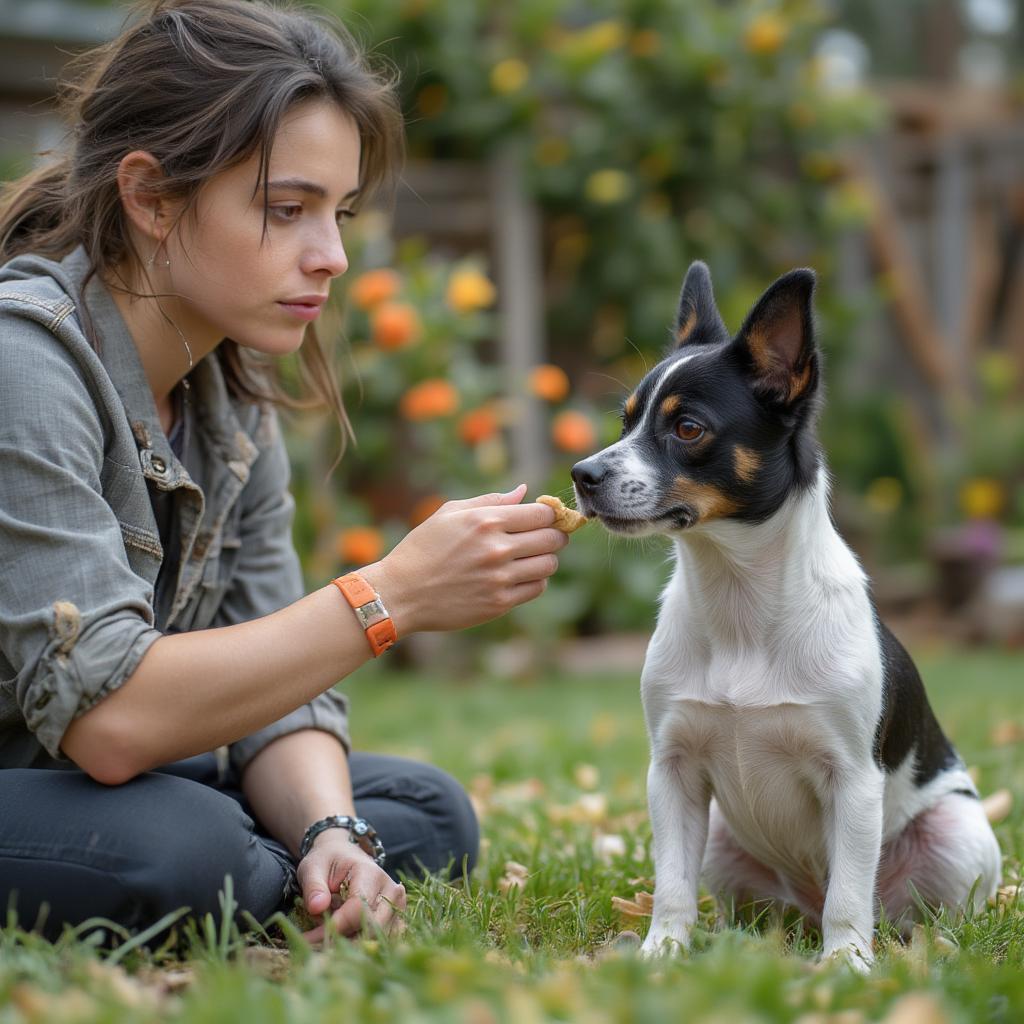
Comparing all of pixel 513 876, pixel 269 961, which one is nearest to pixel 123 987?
pixel 269 961

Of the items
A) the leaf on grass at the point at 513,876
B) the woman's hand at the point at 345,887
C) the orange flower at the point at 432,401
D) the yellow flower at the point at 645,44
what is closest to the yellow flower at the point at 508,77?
the yellow flower at the point at 645,44

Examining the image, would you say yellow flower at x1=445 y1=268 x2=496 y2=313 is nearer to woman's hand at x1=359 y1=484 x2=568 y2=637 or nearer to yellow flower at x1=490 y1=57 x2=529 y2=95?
yellow flower at x1=490 y1=57 x2=529 y2=95

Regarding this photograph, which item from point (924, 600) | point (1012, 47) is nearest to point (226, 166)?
point (924, 600)

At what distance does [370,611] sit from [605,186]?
5.08 meters

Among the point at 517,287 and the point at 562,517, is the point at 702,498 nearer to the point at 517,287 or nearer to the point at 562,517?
the point at 562,517

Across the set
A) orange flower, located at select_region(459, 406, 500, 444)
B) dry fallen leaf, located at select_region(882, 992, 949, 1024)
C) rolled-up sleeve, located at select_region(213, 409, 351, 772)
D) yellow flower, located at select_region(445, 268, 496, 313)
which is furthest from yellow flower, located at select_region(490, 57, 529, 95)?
dry fallen leaf, located at select_region(882, 992, 949, 1024)

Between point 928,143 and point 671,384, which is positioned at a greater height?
point 928,143

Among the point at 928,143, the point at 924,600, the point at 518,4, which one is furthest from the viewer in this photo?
the point at 928,143

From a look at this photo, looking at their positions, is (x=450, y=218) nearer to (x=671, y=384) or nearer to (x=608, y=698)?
(x=608, y=698)

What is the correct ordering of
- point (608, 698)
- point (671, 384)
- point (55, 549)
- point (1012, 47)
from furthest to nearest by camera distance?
1. point (1012, 47)
2. point (608, 698)
3. point (671, 384)
4. point (55, 549)

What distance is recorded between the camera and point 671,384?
7.97ft

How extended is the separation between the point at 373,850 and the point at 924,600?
6.46 metres

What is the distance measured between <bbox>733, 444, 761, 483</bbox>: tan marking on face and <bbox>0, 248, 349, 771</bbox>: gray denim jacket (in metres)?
1.00

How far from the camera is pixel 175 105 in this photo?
2.30m
